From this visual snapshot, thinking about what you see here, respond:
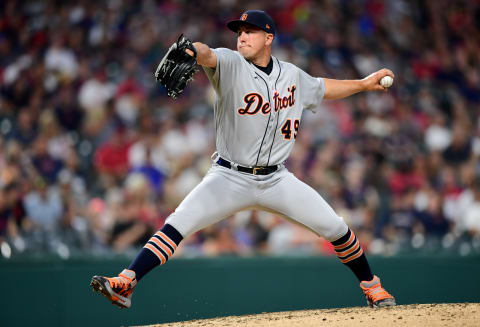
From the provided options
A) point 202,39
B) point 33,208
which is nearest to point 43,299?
point 33,208

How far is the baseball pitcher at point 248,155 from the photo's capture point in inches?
150

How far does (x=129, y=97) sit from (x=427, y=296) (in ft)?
14.7

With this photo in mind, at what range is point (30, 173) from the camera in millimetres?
7078

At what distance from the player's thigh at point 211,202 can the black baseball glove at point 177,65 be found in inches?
25.1

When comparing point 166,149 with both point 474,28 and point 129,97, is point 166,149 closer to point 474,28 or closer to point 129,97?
point 129,97

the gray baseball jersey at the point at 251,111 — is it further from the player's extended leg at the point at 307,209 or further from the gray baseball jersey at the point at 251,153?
the player's extended leg at the point at 307,209

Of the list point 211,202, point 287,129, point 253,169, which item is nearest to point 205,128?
point 287,129

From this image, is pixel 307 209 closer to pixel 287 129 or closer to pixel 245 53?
pixel 287 129

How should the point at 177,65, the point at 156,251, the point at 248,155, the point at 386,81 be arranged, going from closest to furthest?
the point at 177,65 → the point at 156,251 → the point at 248,155 → the point at 386,81

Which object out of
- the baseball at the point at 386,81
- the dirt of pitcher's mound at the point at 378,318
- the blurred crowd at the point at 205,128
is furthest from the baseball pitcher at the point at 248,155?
the blurred crowd at the point at 205,128

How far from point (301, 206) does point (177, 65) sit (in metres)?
1.14

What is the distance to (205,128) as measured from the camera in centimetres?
833

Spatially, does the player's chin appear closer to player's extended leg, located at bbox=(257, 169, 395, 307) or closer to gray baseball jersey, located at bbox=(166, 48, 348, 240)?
gray baseball jersey, located at bbox=(166, 48, 348, 240)

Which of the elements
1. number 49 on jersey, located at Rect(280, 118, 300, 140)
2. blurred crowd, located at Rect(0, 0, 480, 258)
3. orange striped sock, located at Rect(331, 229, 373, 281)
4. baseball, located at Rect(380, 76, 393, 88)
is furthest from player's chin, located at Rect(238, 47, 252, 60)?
blurred crowd, located at Rect(0, 0, 480, 258)
